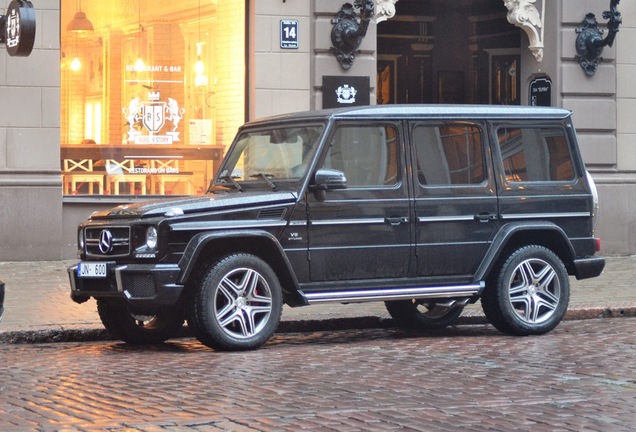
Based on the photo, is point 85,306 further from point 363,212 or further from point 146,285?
point 363,212

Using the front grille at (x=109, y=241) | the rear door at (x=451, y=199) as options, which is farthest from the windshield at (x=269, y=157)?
the front grille at (x=109, y=241)

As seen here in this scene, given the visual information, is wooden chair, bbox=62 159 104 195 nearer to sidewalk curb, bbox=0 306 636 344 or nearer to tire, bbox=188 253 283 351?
sidewalk curb, bbox=0 306 636 344

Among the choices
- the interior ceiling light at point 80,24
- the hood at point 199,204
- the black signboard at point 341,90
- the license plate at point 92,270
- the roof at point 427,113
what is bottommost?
the license plate at point 92,270

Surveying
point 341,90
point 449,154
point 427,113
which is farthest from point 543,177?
point 341,90

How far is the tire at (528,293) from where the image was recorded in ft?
34.7

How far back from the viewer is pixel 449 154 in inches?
416

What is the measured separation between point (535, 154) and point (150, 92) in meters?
7.83

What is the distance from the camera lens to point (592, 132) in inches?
731

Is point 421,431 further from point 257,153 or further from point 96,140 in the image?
point 96,140

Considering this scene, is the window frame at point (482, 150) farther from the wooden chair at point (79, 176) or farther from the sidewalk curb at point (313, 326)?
the wooden chair at point (79, 176)

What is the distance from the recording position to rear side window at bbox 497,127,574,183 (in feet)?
35.5

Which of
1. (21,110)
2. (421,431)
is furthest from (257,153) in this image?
(21,110)

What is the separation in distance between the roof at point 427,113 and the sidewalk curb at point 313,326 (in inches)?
71.6

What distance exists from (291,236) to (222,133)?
26.7 ft
